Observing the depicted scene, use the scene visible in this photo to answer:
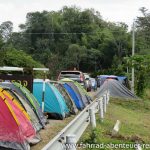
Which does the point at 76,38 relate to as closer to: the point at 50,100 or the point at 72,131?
the point at 50,100

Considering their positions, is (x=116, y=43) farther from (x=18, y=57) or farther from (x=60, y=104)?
(x=60, y=104)

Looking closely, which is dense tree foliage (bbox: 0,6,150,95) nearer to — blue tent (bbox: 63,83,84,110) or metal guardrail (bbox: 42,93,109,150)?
blue tent (bbox: 63,83,84,110)

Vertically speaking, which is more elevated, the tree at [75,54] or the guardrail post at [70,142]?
the guardrail post at [70,142]

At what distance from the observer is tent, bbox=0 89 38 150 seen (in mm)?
10305

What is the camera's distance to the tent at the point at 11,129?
33.8 ft

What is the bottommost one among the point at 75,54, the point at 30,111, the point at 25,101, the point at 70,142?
the point at 75,54

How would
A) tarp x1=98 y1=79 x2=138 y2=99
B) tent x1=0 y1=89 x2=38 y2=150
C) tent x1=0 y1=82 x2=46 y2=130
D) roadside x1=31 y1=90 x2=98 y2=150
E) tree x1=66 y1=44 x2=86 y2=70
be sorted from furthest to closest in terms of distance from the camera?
tree x1=66 y1=44 x2=86 y2=70 → tarp x1=98 y1=79 x2=138 y2=99 → tent x1=0 y1=82 x2=46 y2=130 → roadside x1=31 y1=90 x2=98 y2=150 → tent x1=0 y1=89 x2=38 y2=150

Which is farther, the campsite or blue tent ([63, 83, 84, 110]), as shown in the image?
blue tent ([63, 83, 84, 110])

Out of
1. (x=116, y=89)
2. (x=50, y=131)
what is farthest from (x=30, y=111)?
(x=116, y=89)

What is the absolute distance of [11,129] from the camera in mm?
10383

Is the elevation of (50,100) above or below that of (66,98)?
above

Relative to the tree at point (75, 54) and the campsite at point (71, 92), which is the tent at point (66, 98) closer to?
the campsite at point (71, 92)

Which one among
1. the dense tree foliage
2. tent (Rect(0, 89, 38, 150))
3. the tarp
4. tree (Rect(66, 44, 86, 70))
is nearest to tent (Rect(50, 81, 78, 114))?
tent (Rect(0, 89, 38, 150))

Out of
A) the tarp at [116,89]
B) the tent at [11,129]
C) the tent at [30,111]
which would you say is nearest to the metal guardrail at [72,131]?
the tent at [11,129]
